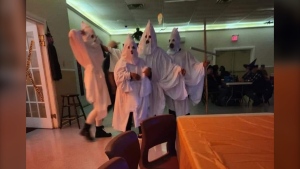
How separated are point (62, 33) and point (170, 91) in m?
2.66

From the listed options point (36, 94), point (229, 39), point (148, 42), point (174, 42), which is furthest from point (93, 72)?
point (229, 39)

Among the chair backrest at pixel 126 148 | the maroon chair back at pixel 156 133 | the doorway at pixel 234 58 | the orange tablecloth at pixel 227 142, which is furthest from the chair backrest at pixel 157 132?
the doorway at pixel 234 58

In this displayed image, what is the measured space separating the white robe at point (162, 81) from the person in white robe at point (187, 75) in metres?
0.17

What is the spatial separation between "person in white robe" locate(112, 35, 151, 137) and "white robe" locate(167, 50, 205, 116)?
1.76ft

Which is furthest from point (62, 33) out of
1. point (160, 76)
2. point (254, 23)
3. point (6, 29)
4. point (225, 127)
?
point (254, 23)

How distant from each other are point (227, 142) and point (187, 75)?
7.77ft

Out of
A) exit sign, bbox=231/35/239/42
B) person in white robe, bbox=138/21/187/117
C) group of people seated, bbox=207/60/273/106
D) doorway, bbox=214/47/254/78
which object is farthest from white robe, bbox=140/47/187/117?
exit sign, bbox=231/35/239/42

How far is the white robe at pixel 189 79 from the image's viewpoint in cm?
325

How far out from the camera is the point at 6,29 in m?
0.27

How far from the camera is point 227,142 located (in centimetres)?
101

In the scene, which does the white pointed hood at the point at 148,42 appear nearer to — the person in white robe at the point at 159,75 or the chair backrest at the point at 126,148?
the person in white robe at the point at 159,75

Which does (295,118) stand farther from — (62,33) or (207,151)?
(62,33)

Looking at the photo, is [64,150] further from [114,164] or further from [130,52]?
[114,164]

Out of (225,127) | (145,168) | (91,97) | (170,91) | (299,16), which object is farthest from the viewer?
(170,91)
